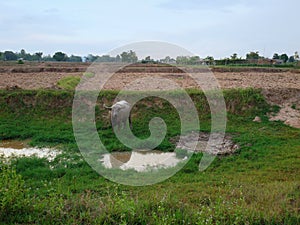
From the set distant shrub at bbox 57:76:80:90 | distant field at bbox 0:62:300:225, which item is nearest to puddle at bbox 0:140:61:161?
distant field at bbox 0:62:300:225

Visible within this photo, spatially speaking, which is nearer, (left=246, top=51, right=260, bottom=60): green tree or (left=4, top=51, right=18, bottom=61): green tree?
(left=246, top=51, right=260, bottom=60): green tree

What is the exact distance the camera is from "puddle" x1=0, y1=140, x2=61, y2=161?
9.62 m

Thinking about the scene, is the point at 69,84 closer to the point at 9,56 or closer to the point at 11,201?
the point at 11,201

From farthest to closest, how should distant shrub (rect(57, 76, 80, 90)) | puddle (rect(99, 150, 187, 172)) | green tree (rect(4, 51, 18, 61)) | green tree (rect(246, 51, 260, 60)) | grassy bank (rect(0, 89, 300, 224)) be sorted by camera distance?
green tree (rect(4, 51, 18, 61)) → green tree (rect(246, 51, 260, 60)) → distant shrub (rect(57, 76, 80, 90)) → puddle (rect(99, 150, 187, 172)) → grassy bank (rect(0, 89, 300, 224))


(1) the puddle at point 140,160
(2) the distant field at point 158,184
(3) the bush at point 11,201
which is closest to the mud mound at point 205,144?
(2) the distant field at point 158,184

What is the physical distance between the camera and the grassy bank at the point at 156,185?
478 cm

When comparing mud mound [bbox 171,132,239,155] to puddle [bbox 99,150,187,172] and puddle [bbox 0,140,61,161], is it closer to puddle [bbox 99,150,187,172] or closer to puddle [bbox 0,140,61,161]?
puddle [bbox 99,150,187,172]

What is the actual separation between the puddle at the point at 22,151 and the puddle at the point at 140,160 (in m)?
1.69

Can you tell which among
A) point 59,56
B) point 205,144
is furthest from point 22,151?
point 59,56

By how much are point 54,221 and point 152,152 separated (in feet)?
18.6

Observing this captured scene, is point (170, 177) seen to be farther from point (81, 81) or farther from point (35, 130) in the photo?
point (81, 81)

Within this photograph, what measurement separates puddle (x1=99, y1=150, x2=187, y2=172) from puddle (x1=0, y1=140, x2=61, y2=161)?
1686 mm

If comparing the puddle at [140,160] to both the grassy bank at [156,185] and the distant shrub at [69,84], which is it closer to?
the grassy bank at [156,185]

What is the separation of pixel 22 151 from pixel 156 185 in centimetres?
524
